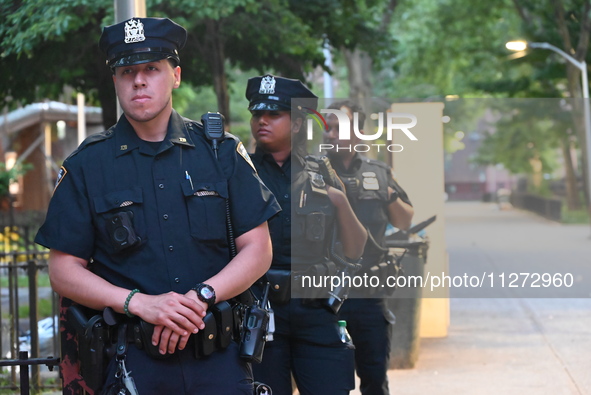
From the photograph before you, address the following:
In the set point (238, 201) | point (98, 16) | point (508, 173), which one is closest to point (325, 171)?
point (508, 173)

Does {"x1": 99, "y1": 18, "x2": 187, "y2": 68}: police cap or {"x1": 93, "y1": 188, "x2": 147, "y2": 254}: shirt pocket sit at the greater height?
{"x1": 99, "y1": 18, "x2": 187, "y2": 68}: police cap

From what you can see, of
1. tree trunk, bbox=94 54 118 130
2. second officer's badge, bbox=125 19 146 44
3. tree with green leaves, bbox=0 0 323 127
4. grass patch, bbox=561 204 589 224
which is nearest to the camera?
second officer's badge, bbox=125 19 146 44

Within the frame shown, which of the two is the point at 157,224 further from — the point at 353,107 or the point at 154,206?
the point at 353,107

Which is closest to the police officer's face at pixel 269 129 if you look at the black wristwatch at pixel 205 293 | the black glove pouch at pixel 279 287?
the black glove pouch at pixel 279 287

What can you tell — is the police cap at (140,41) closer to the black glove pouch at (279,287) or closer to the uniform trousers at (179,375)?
the uniform trousers at (179,375)

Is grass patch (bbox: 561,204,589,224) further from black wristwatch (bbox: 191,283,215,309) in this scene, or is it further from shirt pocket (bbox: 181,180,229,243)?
black wristwatch (bbox: 191,283,215,309)

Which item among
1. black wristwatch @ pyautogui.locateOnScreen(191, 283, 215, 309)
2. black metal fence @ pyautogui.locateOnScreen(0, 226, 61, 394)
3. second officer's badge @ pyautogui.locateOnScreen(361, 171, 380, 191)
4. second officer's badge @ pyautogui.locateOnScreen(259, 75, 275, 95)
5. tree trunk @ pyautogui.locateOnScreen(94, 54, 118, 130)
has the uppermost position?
tree trunk @ pyautogui.locateOnScreen(94, 54, 118, 130)

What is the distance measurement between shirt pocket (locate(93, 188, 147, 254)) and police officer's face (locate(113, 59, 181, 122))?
0.89ft

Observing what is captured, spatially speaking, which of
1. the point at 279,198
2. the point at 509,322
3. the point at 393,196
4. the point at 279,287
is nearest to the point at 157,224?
the point at 279,287

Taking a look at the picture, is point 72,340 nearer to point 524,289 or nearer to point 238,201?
point 238,201

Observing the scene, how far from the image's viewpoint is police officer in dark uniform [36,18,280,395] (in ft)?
9.80

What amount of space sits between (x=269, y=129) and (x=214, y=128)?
1327 millimetres

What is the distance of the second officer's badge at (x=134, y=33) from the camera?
3162 mm

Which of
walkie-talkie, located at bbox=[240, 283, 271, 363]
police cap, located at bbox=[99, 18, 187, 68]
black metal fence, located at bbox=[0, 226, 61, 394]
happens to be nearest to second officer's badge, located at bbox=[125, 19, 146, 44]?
police cap, located at bbox=[99, 18, 187, 68]
